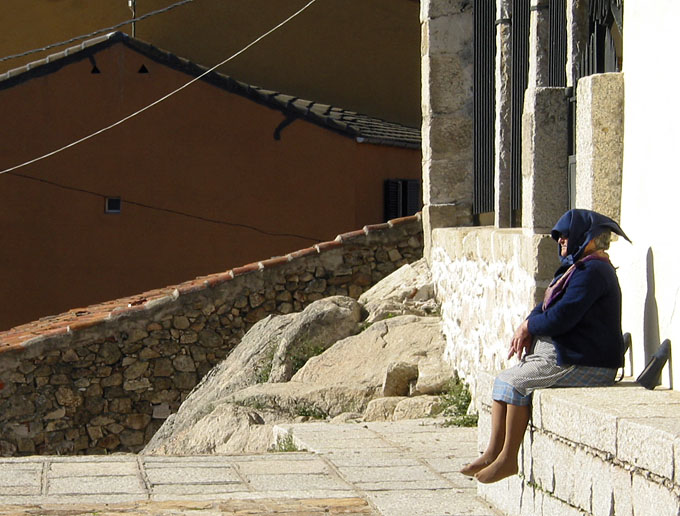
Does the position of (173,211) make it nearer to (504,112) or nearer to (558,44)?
(504,112)

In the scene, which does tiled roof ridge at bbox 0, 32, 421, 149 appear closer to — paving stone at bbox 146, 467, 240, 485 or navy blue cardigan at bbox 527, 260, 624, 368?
paving stone at bbox 146, 467, 240, 485

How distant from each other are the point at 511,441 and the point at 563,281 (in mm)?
796

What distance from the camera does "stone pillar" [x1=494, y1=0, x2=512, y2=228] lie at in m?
8.45

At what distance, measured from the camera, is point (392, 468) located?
639cm

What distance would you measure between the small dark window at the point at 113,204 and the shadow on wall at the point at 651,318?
505 inches

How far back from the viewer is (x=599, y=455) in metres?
4.43

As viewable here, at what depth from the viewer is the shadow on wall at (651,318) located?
5160 mm

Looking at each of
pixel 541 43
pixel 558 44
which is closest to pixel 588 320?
pixel 558 44

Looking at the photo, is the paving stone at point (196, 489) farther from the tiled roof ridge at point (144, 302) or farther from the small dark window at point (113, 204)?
the small dark window at point (113, 204)

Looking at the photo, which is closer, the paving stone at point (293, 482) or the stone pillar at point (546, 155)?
the paving stone at point (293, 482)

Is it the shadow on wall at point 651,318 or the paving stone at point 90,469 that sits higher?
the shadow on wall at point 651,318

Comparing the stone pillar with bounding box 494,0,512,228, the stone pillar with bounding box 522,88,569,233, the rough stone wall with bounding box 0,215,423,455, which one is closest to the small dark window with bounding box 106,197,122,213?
the rough stone wall with bounding box 0,215,423,455

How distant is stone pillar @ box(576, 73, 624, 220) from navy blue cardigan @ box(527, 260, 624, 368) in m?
0.77

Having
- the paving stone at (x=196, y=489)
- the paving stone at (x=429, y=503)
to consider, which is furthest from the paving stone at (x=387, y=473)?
the paving stone at (x=196, y=489)
